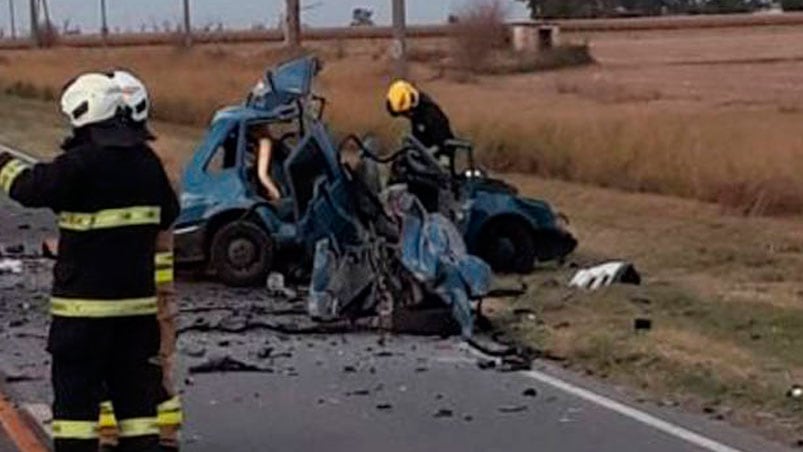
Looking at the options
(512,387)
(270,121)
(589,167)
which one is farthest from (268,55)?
(512,387)

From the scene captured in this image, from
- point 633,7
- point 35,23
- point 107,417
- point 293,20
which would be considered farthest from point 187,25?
point 107,417

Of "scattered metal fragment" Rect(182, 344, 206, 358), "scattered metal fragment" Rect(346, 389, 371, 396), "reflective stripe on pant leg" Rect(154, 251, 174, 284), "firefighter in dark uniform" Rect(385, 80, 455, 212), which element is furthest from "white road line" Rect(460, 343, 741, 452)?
"firefighter in dark uniform" Rect(385, 80, 455, 212)

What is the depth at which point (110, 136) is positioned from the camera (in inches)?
345

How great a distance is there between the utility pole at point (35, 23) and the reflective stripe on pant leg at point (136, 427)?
3773 inches

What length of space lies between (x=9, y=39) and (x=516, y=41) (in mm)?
45661

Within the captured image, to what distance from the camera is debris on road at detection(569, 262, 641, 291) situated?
58.3 ft

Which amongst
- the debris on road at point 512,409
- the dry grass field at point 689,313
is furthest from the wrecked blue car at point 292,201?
the debris on road at point 512,409

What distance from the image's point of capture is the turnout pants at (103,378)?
8875mm

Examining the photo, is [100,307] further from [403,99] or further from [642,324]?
[403,99]

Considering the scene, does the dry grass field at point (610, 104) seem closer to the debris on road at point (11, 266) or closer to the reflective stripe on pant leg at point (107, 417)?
the debris on road at point (11, 266)

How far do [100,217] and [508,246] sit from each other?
10252mm

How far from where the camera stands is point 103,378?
8.99 metres

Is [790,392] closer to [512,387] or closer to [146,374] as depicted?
[512,387]

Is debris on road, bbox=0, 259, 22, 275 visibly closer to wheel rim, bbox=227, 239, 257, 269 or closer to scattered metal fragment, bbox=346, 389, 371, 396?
wheel rim, bbox=227, 239, 257, 269
